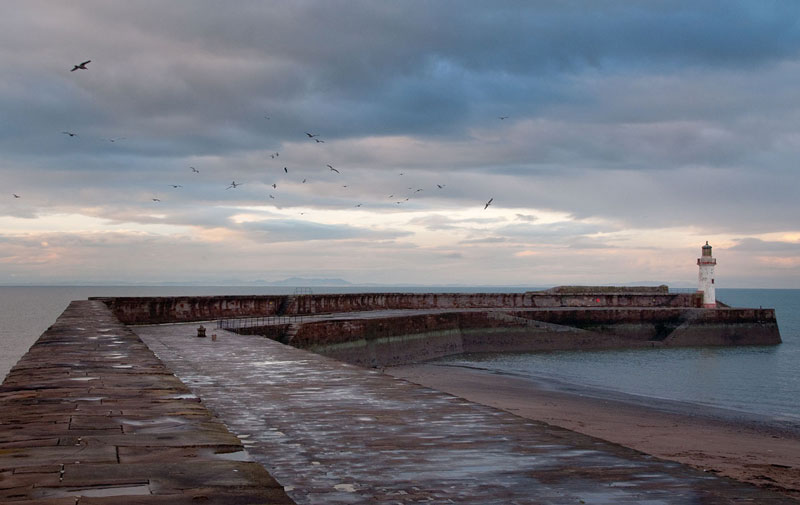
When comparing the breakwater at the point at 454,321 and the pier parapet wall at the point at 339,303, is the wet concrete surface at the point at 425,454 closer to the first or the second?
the breakwater at the point at 454,321

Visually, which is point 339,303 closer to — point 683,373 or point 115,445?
point 683,373

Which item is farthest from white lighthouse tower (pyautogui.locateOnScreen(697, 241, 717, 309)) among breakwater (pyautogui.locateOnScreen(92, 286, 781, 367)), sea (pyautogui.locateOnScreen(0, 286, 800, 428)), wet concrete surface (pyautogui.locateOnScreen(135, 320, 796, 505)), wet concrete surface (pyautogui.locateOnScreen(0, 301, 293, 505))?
wet concrete surface (pyautogui.locateOnScreen(0, 301, 293, 505))

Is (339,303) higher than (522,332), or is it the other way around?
(339,303)

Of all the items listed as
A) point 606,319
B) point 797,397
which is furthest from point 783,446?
point 606,319

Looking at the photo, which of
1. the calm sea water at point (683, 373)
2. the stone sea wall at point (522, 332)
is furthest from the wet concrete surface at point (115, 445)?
the calm sea water at point (683, 373)

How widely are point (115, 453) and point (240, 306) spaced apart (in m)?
30.7

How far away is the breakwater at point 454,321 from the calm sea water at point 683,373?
76.9 inches

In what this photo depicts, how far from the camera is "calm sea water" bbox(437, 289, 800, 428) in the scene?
27161mm

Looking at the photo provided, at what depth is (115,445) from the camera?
455cm

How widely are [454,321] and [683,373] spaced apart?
12634 mm

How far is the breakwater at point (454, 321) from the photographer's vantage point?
97.7 ft

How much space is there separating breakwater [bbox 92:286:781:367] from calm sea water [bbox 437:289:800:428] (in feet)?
6.41

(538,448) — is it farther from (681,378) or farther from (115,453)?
(681,378)

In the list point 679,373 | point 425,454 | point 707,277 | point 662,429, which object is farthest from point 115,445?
point 707,277
